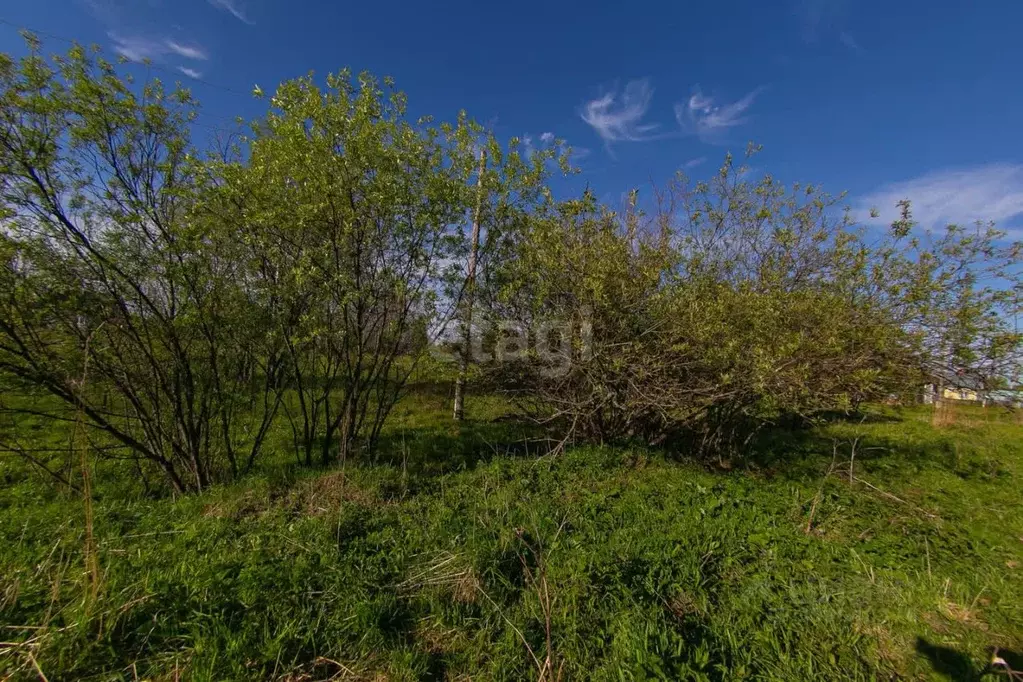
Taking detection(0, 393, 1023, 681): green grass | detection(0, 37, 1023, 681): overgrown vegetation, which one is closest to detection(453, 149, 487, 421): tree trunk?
detection(0, 37, 1023, 681): overgrown vegetation

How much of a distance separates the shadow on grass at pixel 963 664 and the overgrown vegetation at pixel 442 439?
0.02 meters

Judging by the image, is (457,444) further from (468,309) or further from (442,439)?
(468,309)

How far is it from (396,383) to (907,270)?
6.64 metres

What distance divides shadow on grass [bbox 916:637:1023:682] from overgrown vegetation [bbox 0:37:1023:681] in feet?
0.06

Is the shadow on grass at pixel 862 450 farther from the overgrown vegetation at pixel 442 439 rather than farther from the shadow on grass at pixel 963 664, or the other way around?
the shadow on grass at pixel 963 664

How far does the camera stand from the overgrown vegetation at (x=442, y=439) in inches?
91.1

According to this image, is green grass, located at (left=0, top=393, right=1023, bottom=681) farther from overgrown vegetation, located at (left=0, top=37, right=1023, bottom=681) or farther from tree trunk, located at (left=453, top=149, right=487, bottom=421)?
tree trunk, located at (left=453, top=149, right=487, bottom=421)

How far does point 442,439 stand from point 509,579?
4248mm

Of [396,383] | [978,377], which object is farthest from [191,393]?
[978,377]

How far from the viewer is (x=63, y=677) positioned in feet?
6.28

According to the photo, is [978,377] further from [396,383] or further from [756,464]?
[396,383]

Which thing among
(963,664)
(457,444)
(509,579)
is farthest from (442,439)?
(963,664)

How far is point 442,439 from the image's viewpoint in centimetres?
700

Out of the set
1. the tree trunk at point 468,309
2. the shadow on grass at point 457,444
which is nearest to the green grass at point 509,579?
the shadow on grass at point 457,444
